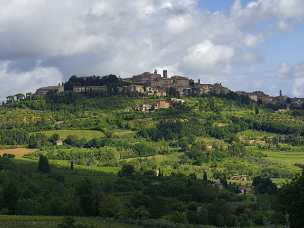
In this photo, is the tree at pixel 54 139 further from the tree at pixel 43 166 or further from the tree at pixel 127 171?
the tree at pixel 127 171

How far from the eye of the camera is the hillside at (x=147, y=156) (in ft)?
258

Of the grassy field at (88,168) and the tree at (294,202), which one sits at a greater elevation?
the tree at (294,202)

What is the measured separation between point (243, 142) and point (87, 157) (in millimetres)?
44347

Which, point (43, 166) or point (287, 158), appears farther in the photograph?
point (287, 158)

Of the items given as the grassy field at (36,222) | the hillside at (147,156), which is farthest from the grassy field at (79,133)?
the grassy field at (36,222)

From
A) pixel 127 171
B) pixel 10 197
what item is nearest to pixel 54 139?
pixel 127 171

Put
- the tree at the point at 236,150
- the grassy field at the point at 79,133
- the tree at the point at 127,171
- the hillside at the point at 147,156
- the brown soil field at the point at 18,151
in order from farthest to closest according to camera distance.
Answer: the grassy field at the point at 79,133 < the tree at the point at 236,150 < the brown soil field at the point at 18,151 < the tree at the point at 127,171 < the hillside at the point at 147,156

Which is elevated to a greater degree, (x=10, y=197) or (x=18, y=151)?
(x=18, y=151)

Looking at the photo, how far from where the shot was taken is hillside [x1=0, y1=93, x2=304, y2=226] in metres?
78.6

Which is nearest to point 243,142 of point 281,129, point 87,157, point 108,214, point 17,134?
point 281,129

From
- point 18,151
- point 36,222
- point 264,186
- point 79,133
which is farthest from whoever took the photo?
point 79,133

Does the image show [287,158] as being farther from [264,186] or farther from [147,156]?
[147,156]

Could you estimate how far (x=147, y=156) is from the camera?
139m

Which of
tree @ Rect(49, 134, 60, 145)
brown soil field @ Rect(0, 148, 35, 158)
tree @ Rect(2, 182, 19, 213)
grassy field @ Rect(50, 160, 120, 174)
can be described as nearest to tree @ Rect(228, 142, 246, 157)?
grassy field @ Rect(50, 160, 120, 174)
